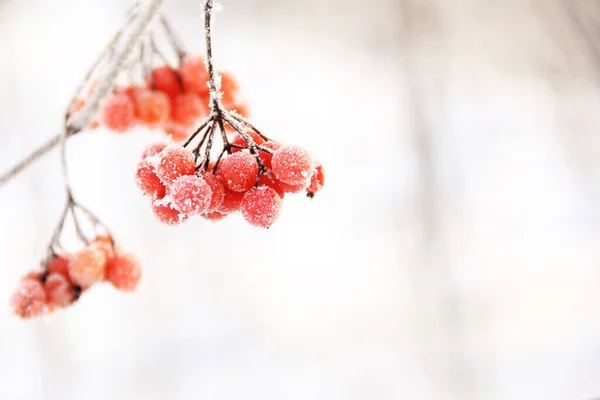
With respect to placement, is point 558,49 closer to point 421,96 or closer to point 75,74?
point 421,96

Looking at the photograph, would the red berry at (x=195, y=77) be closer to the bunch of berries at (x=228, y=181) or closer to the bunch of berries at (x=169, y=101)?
the bunch of berries at (x=169, y=101)

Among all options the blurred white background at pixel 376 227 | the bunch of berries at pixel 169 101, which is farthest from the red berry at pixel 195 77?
the blurred white background at pixel 376 227

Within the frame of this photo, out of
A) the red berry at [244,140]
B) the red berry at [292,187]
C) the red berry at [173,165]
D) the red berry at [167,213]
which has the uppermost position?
the red berry at [244,140]

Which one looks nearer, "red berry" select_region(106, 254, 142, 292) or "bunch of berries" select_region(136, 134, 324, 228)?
"bunch of berries" select_region(136, 134, 324, 228)

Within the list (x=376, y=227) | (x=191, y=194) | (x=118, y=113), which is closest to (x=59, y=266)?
(x=118, y=113)

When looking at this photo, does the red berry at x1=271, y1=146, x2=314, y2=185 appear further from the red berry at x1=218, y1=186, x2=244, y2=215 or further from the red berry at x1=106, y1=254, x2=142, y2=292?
the red berry at x1=106, y1=254, x2=142, y2=292

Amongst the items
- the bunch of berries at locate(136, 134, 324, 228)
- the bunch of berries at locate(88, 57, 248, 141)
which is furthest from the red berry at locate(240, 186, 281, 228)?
the bunch of berries at locate(88, 57, 248, 141)
